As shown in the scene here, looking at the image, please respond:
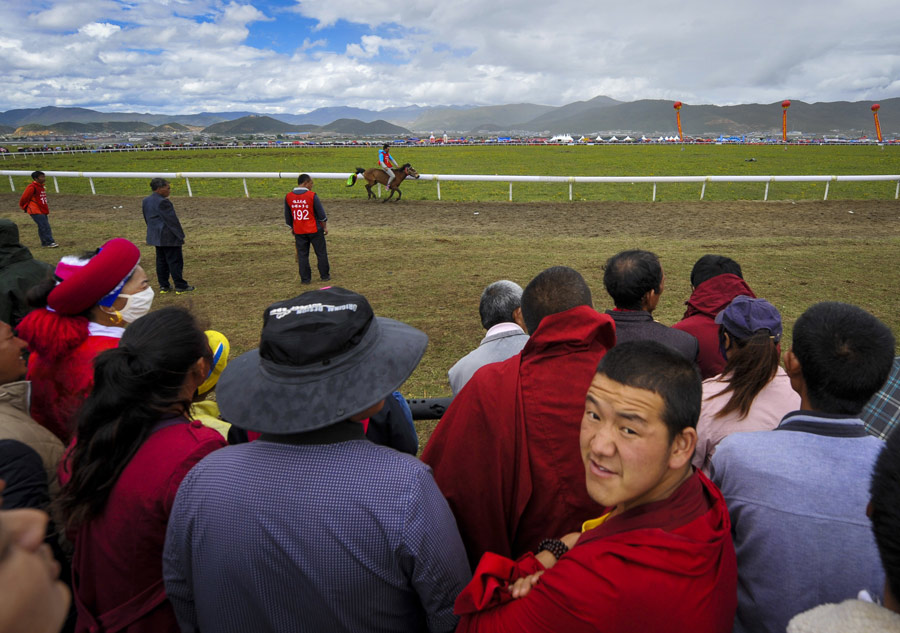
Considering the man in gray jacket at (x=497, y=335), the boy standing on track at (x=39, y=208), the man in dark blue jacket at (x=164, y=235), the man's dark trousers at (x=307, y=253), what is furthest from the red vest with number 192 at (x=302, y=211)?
the boy standing on track at (x=39, y=208)

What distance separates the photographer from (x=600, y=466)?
4.61ft

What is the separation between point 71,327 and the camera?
8.64ft

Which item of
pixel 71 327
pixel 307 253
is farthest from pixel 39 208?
pixel 71 327

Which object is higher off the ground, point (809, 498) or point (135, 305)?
point (135, 305)

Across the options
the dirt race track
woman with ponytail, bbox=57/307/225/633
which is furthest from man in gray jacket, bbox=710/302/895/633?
the dirt race track

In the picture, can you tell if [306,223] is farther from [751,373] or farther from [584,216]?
[584,216]

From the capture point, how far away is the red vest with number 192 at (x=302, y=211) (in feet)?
28.7

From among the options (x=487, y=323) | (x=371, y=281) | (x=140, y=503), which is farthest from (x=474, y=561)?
(x=371, y=281)

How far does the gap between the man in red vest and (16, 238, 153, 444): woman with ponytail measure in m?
5.88

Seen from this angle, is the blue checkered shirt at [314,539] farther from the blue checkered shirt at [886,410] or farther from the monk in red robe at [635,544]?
the blue checkered shirt at [886,410]

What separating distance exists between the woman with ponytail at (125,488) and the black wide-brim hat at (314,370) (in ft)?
1.02

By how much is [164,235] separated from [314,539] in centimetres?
855

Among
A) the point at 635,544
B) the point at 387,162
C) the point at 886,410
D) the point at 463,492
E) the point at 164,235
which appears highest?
the point at 387,162

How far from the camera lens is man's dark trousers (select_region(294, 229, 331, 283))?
29.3 ft
